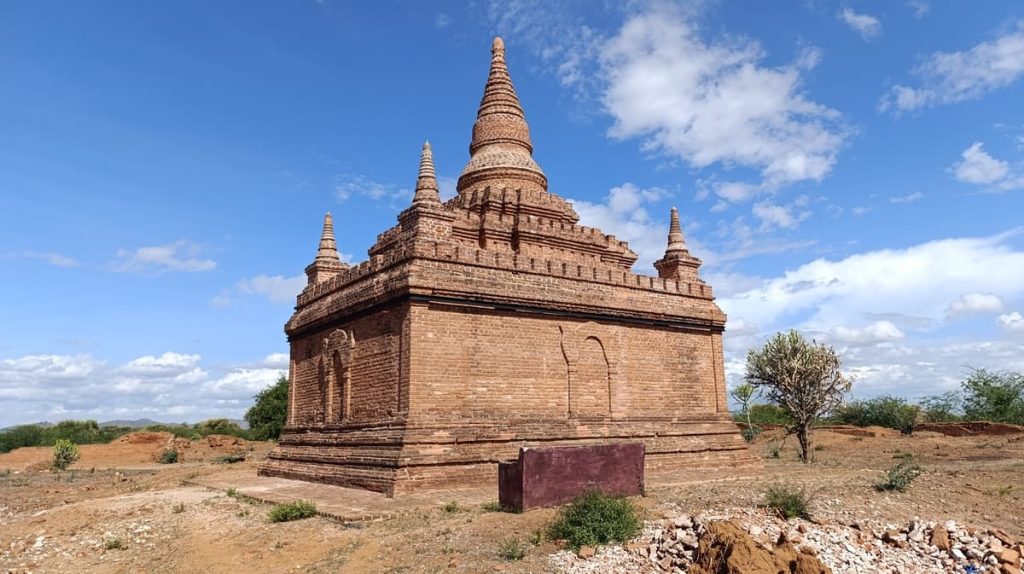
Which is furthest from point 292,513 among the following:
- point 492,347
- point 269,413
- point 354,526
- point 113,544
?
point 269,413

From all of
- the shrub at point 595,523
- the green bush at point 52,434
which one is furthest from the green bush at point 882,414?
the green bush at point 52,434

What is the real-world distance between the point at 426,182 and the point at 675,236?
8424 mm

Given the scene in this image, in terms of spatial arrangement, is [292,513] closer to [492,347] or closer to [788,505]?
[492,347]

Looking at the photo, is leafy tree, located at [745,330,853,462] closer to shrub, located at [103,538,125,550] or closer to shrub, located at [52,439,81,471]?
shrub, located at [103,538,125,550]

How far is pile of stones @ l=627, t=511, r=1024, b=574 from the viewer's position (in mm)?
10117

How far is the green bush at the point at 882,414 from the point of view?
145 feet

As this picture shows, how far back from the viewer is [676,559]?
985cm

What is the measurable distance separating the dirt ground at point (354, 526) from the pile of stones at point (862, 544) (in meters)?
0.70

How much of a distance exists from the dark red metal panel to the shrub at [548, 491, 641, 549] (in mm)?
1226

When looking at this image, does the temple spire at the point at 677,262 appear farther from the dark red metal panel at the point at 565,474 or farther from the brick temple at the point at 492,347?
the dark red metal panel at the point at 565,474

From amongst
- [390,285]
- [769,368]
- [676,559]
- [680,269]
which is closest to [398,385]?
[390,285]

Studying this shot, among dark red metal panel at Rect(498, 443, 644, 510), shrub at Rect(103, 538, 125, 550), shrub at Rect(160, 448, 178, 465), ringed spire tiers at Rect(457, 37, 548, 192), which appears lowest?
shrub at Rect(160, 448, 178, 465)

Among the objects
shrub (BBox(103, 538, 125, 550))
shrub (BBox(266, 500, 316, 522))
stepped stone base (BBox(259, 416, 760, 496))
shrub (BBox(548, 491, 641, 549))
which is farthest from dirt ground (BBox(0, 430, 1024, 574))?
stepped stone base (BBox(259, 416, 760, 496))

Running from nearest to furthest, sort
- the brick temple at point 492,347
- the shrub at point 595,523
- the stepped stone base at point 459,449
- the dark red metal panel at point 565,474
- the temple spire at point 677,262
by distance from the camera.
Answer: the shrub at point 595,523 → the dark red metal panel at point 565,474 → the stepped stone base at point 459,449 → the brick temple at point 492,347 → the temple spire at point 677,262
